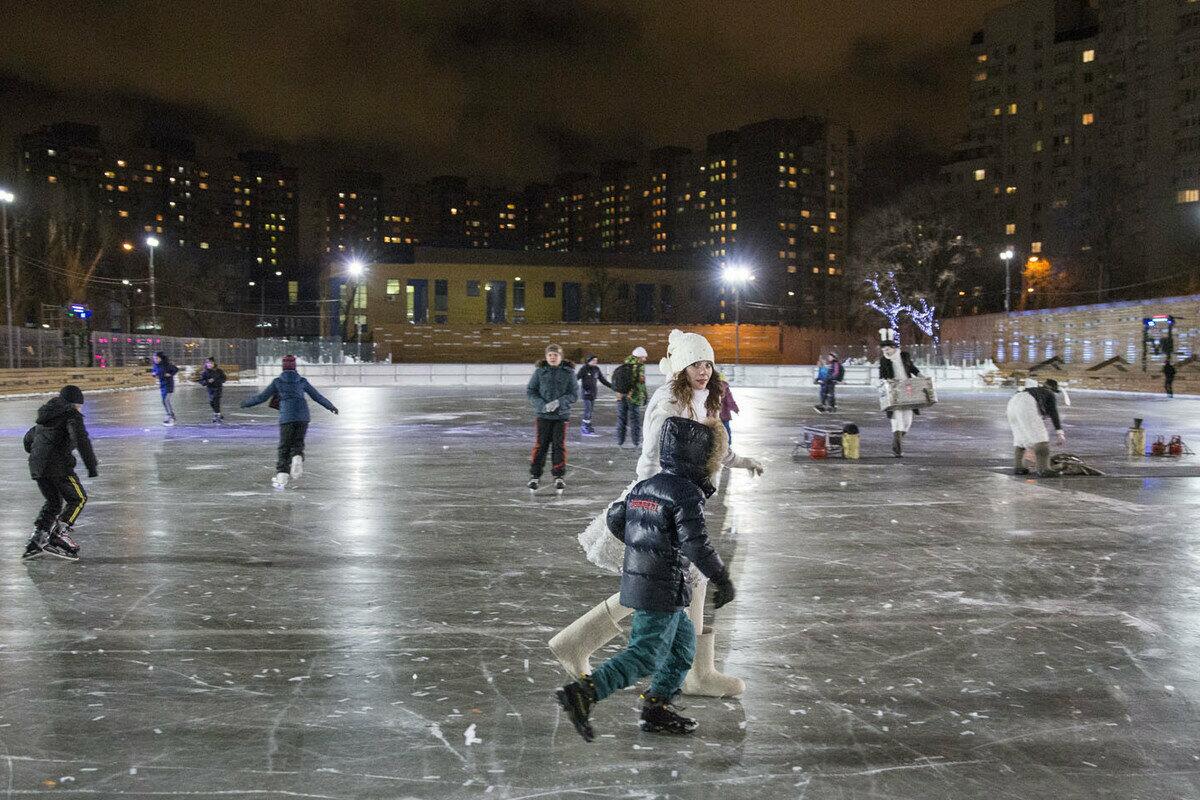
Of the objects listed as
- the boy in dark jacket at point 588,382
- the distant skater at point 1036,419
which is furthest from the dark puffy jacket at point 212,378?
the distant skater at point 1036,419

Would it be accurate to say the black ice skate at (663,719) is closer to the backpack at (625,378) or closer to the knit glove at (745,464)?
the knit glove at (745,464)

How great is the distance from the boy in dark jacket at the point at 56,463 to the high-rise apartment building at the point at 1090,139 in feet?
240

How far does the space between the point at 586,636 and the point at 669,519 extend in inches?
34.0

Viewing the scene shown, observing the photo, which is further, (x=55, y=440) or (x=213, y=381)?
(x=213, y=381)

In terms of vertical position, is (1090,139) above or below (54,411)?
above

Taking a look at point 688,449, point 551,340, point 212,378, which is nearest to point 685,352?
point 688,449

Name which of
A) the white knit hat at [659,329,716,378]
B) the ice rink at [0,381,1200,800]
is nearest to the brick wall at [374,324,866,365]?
the ice rink at [0,381,1200,800]

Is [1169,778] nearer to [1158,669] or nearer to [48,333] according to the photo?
[1158,669]

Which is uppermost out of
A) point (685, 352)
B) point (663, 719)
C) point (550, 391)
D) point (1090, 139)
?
point (1090, 139)

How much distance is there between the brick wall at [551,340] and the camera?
73938mm

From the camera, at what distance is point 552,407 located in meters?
11.6

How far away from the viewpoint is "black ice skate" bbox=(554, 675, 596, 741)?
4.07 meters

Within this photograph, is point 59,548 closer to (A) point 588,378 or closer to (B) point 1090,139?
(A) point 588,378


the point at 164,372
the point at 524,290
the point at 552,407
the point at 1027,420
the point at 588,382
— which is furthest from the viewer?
the point at 524,290
